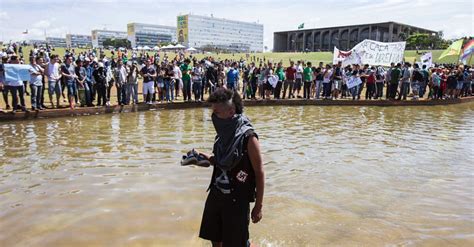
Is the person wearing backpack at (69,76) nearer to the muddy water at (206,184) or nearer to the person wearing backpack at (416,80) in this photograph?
the muddy water at (206,184)

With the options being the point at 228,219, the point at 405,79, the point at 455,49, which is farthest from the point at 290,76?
the point at 228,219

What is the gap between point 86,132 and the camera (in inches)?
369

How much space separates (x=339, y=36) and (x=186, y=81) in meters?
124

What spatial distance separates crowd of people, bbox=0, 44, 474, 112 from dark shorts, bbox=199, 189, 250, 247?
10.4 m

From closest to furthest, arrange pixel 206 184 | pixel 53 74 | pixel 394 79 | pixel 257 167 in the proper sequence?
pixel 257 167, pixel 206 184, pixel 53 74, pixel 394 79

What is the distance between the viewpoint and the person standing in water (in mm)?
2779

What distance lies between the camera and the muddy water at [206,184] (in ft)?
13.6

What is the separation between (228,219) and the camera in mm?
2848

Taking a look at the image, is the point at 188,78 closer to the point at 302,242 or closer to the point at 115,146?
the point at 115,146

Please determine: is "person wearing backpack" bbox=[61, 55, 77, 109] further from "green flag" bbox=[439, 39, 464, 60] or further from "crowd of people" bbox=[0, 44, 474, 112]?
"green flag" bbox=[439, 39, 464, 60]

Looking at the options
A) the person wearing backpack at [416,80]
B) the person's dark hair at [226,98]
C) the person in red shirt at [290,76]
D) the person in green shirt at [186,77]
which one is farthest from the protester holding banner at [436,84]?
the person's dark hair at [226,98]

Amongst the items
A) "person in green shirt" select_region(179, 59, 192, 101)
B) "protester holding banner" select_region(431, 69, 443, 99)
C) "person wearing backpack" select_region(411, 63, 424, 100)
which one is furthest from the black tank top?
"protester holding banner" select_region(431, 69, 443, 99)

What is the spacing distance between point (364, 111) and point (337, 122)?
367cm

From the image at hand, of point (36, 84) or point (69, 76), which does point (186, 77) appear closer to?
point (69, 76)
